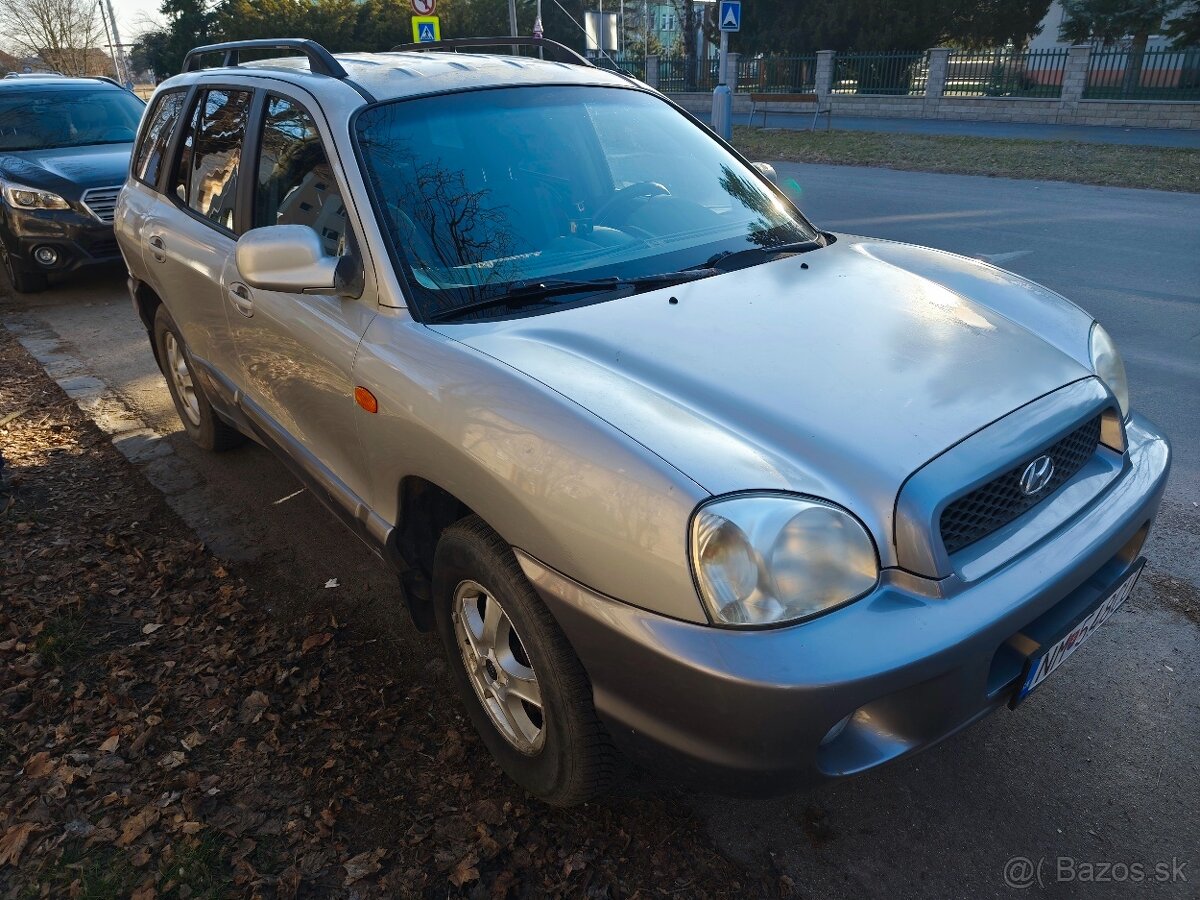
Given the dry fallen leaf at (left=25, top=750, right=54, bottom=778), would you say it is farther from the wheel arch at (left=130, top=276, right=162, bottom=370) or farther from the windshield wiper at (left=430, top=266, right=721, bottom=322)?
the wheel arch at (left=130, top=276, right=162, bottom=370)

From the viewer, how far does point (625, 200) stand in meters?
3.06

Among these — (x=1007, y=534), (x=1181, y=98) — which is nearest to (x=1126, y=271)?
(x=1007, y=534)

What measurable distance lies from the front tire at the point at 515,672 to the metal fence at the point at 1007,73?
24560 mm

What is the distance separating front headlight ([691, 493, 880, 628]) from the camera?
1.76 metres

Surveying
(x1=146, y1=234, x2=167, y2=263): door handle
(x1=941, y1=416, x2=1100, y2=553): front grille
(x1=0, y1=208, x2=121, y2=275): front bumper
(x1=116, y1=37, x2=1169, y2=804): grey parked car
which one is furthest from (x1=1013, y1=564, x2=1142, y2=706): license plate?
(x1=0, y1=208, x2=121, y2=275): front bumper

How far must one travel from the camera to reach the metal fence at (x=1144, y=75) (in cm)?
2028

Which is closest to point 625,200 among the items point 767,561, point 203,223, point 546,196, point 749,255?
point 546,196

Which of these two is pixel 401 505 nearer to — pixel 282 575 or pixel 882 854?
pixel 282 575

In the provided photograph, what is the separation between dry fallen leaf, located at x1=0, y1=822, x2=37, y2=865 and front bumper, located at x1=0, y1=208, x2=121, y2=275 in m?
6.58

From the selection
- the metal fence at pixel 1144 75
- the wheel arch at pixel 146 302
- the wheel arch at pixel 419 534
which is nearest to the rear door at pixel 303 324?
the wheel arch at pixel 419 534

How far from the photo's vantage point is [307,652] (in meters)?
3.11

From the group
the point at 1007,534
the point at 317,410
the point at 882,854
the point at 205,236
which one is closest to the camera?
the point at 1007,534

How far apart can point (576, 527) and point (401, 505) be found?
83cm

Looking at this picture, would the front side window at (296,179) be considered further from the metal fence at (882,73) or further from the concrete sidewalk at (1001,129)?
the metal fence at (882,73)
